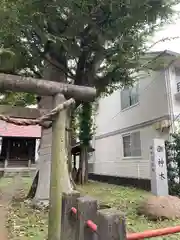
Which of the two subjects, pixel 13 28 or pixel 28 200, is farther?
pixel 28 200

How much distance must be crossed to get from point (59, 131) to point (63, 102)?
546 mm

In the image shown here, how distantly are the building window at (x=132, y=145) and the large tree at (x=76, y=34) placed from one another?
4970 millimetres

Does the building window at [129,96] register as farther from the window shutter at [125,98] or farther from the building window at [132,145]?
the building window at [132,145]

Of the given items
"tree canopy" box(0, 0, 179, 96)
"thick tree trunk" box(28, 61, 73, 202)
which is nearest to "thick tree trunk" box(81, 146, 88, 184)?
"tree canopy" box(0, 0, 179, 96)

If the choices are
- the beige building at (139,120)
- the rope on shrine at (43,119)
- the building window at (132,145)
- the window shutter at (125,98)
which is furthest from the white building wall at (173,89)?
the rope on shrine at (43,119)

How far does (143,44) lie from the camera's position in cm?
814

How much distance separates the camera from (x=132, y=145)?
12703mm

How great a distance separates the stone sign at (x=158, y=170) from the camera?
25.6ft

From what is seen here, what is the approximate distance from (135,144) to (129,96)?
3.04 m

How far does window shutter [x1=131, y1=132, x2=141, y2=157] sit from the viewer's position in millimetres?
12070

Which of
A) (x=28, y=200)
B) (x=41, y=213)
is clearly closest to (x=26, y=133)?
(x=28, y=200)

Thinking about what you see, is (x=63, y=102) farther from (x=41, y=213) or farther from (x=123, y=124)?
(x=123, y=124)

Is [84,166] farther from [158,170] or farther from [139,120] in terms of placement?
[158,170]

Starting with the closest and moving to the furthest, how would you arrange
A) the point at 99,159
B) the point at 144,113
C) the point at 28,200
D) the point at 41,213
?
the point at 41,213 → the point at 28,200 → the point at 144,113 → the point at 99,159
